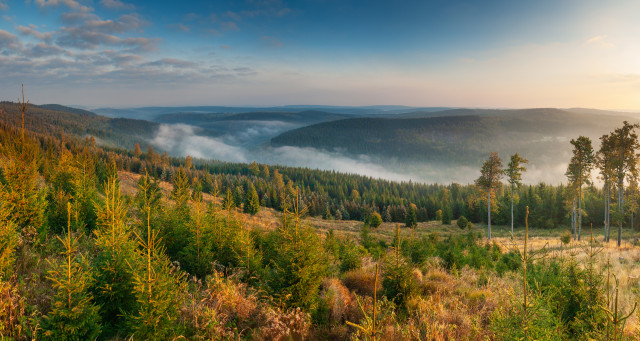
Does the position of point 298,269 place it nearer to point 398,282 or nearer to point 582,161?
point 398,282

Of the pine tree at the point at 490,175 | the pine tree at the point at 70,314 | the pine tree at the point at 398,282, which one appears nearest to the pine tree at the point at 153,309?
the pine tree at the point at 70,314

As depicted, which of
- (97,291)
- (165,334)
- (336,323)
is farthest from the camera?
(336,323)

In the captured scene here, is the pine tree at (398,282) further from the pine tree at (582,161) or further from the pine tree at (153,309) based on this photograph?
the pine tree at (582,161)

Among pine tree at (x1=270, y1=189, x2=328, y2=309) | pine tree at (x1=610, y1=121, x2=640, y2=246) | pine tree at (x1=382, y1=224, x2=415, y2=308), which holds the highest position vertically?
pine tree at (x1=610, y1=121, x2=640, y2=246)

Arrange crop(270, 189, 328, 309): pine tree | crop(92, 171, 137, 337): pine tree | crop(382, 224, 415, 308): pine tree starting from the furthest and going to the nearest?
crop(382, 224, 415, 308): pine tree
crop(270, 189, 328, 309): pine tree
crop(92, 171, 137, 337): pine tree

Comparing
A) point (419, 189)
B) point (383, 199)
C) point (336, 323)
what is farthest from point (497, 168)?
point (419, 189)

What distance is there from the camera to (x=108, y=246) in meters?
5.87

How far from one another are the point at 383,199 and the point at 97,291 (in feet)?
329

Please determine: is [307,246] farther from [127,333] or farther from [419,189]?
[419,189]

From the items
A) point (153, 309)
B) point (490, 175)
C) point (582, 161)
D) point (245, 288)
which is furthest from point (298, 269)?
point (582, 161)

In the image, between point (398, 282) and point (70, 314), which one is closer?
point (70, 314)

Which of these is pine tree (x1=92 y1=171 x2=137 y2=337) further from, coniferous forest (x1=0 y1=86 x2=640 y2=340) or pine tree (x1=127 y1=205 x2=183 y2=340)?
pine tree (x1=127 y1=205 x2=183 y2=340)

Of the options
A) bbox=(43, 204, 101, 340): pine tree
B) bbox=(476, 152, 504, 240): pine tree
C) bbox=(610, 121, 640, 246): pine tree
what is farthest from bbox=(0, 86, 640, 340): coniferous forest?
bbox=(476, 152, 504, 240): pine tree

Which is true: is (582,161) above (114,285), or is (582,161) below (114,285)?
above
